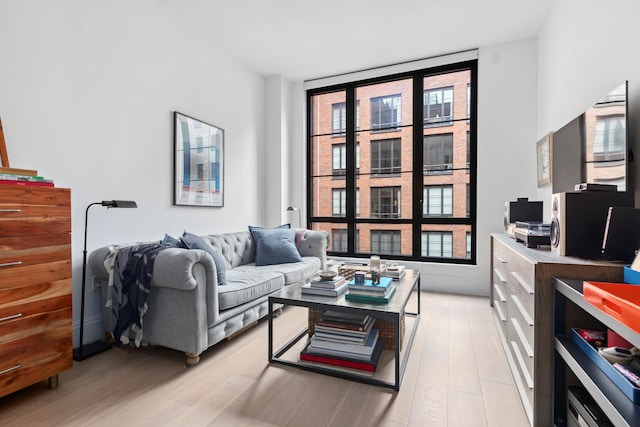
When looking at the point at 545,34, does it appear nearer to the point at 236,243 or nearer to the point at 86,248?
the point at 236,243

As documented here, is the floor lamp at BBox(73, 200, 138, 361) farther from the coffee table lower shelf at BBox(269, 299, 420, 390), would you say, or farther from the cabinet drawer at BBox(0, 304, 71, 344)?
the coffee table lower shelf at BBox(269, 299, 420, 390)

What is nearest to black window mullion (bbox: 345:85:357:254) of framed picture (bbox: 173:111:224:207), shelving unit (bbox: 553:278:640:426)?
framed picture (bbox: 173:111:224:207)

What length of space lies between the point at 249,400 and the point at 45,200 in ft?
4.96

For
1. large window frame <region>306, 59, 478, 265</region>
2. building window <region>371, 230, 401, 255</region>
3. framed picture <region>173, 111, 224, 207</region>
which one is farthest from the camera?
building window <region>371, 230, 401, 255</region>

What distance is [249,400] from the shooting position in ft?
5.54

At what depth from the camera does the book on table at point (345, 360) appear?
1.97 meters

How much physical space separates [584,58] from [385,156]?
2.32m

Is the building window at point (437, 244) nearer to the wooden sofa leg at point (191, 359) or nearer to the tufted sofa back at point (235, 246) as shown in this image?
the tufted sofa back at point (235, 246)

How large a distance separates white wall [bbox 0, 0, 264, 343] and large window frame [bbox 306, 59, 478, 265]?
5.57 feet

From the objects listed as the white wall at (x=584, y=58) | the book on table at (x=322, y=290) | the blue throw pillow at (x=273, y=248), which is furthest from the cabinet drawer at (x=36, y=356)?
the white wall at (x=584, y=58)

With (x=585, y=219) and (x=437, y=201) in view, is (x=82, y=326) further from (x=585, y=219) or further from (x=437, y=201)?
(x=437, y=201)

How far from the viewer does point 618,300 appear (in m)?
0.92

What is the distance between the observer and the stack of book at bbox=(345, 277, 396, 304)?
1.90 m

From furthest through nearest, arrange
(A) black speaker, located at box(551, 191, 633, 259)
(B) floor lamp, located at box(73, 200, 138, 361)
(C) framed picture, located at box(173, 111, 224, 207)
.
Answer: (C) framed picture, located at box(173, 111, 224, 207) → (B) floor lamp, located at box(73, 200, 138, 361) → (A) black speaker, located at box(551, 191, 633, 259)
